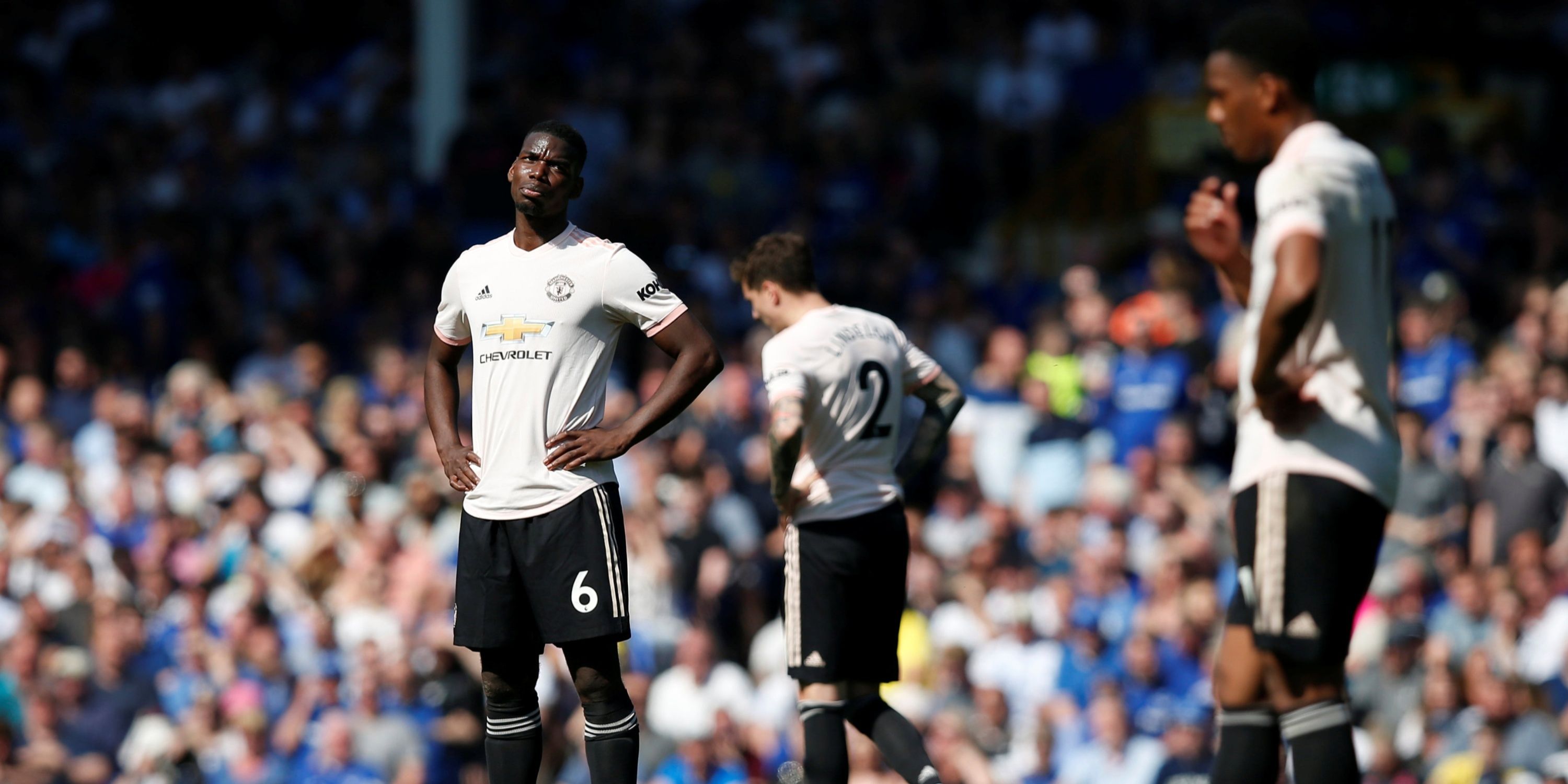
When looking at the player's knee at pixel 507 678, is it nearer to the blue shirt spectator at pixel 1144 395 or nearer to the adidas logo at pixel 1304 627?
the adidas logo at pixel 1304 627

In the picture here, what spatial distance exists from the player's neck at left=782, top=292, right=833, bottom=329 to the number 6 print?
1558 mm

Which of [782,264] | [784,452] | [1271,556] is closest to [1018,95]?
[782,264]

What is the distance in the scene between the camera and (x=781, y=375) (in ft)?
22.8

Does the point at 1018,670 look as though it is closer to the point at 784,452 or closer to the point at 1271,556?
the point at 784,452

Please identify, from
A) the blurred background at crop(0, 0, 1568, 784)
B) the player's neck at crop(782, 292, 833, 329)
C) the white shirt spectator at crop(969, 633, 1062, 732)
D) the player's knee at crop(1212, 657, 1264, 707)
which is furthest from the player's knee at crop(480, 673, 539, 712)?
the white shirt spectator at crop(969, 633, 1062, 732)

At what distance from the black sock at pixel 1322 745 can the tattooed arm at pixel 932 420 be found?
2626 millimetres

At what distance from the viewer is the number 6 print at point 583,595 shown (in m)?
6.11

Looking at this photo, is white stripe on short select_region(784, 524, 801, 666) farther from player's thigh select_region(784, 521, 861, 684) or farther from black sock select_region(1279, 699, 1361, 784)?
black sock select_region(1279, 699, 1361, 784)

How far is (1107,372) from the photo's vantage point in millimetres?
13828

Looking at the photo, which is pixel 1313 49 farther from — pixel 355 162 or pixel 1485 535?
pixel 355 162

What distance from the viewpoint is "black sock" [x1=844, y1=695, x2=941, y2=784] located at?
275 inches

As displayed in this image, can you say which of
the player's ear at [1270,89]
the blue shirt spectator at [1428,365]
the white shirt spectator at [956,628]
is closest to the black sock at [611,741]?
the player's ear at [1270,89]

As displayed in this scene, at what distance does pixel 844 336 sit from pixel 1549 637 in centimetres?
579

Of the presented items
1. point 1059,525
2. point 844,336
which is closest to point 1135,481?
point 1059,525
